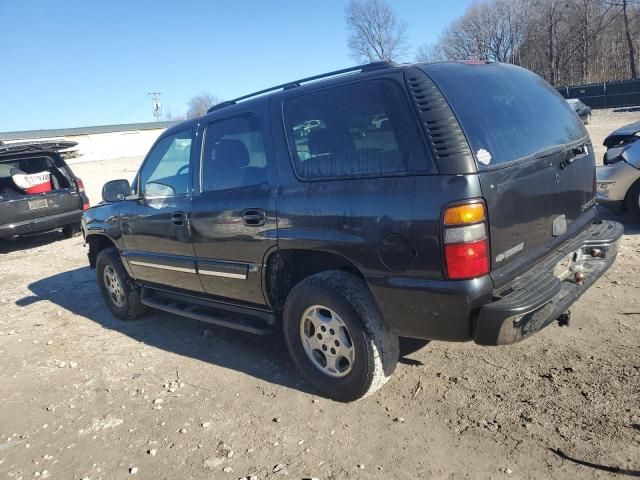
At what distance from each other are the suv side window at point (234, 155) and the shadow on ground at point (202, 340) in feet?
4.60

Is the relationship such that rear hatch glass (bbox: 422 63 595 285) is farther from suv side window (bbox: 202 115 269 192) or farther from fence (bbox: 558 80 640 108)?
fence (bbox: 558 80 640 108)

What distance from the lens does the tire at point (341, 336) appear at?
9.41ft

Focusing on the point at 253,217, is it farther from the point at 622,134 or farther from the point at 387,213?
the point at 622,134

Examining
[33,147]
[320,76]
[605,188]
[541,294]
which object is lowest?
[541,294]

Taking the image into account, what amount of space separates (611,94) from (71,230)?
31764mm

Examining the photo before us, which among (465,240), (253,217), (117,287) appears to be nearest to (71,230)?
(117,287)

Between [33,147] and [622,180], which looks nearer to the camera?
[622,180]

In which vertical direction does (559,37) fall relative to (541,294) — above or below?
above

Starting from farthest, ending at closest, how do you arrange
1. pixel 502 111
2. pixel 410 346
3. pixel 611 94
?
pixel 611 94, pixel 410 346, pixel 502 111

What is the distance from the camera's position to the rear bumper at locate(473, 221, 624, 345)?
245 cm

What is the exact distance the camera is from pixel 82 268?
7.77 meters

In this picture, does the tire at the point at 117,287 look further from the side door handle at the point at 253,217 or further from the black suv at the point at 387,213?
the side door handle at the point at 253,217

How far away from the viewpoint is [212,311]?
4.15m

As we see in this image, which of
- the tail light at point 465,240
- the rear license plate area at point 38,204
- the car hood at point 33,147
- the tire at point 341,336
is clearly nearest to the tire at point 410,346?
the tire at point 341,336
